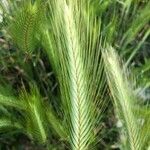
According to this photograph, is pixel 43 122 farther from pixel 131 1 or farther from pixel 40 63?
pixel 131 1

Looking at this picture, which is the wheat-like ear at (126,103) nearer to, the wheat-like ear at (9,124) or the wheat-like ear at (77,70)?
the wheat-like ear at (77,70)

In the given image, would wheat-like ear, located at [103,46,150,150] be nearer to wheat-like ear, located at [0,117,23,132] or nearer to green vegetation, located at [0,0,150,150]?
green vegetation, located at [0,0,150,150]

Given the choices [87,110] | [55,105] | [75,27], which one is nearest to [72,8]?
[75,27]

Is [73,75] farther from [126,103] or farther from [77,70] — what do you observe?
[126,103]

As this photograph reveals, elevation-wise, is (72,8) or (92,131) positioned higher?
(72,8)

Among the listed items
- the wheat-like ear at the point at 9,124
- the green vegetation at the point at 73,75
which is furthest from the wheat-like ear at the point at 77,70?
the wheat-like ear at the point at 9,124

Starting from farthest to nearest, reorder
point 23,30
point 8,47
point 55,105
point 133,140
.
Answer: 1. point 8,47
2. point 55,105
3. point 23,30
4. point 133,140

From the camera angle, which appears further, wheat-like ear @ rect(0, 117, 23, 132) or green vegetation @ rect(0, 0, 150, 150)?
wheat-like ear @ rect(0, 117, 23, 132)

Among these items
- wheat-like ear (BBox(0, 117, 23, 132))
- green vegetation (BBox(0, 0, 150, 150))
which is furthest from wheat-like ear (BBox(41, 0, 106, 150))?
wheat-like ear (BBox(0, 117, 23, 132))
